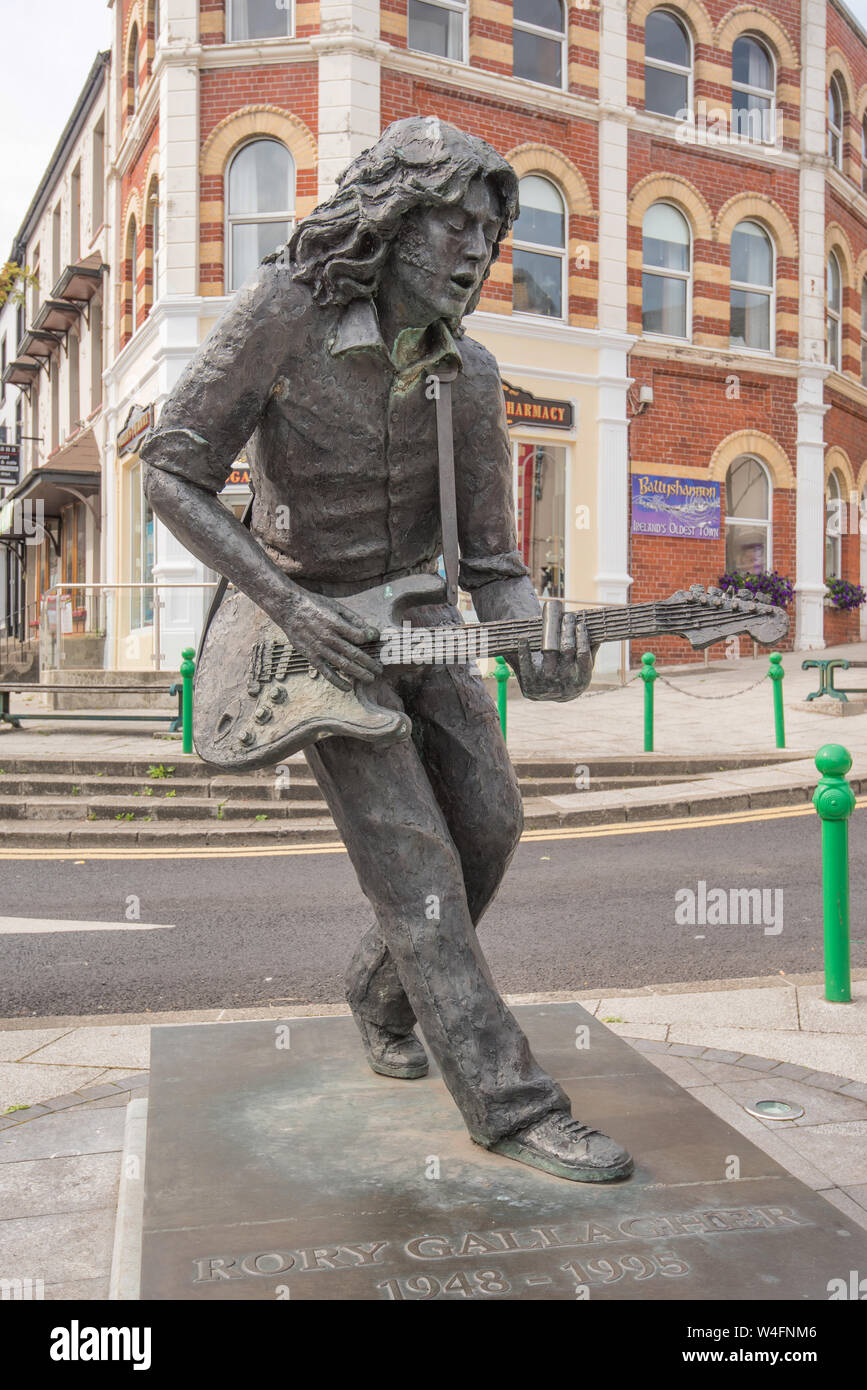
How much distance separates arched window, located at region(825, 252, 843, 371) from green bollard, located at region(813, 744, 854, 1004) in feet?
66.7

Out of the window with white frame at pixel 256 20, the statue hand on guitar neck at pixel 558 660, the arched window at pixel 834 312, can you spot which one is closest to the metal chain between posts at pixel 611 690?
the arched window at pixel 834 312

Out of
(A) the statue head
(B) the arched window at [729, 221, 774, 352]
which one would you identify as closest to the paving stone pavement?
(A) the statue head

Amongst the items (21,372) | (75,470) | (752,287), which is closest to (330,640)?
(752,287)

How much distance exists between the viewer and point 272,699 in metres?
2.86

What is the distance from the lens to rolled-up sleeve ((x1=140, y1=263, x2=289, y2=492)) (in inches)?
111

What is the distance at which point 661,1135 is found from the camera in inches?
113

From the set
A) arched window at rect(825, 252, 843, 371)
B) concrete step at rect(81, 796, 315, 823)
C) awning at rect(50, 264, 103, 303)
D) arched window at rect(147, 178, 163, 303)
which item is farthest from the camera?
arched window at rect(825, 252, 843, 371)

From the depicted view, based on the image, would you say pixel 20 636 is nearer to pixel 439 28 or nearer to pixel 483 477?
pixel 439 28

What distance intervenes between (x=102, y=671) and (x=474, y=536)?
1278 centimetres

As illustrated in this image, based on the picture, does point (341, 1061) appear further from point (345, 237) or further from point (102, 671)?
point (102, 671)

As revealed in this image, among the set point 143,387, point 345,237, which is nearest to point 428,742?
point 345,237

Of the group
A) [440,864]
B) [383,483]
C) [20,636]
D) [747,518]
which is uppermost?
[747,518]

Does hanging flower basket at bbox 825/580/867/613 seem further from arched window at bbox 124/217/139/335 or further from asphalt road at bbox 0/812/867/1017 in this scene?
asphalt road at bbox 0/812/867/1017

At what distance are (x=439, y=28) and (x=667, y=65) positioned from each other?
4342mm
